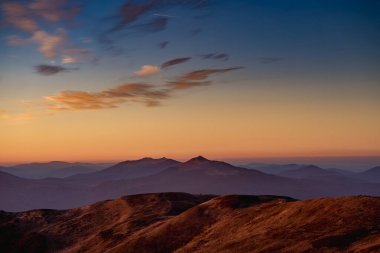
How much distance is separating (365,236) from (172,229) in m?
31.8

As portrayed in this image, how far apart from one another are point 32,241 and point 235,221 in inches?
1884

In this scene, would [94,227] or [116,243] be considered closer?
[116,243]

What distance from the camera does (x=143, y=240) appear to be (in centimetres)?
5850

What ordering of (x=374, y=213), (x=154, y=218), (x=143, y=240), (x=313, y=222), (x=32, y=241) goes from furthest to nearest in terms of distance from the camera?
(x=32, y=241)
(x=154, y=218)
(x=143, y=240)
(x=313, y=222)
(x=374, y=213)

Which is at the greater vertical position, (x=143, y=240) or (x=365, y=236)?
(x=365, y=236)

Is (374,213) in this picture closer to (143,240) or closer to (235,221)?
(235,221)

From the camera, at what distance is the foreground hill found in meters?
36.1

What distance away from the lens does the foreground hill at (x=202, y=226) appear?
118ft

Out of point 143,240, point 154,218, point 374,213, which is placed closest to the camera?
point 374,213

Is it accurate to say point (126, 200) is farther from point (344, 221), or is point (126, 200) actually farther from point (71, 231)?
point (344, 221)

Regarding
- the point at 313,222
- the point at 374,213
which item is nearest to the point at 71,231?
the point at 313,222

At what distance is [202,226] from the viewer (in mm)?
57656

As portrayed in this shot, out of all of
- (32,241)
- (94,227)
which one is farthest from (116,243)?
(32,241)

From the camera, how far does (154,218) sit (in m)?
74.3
